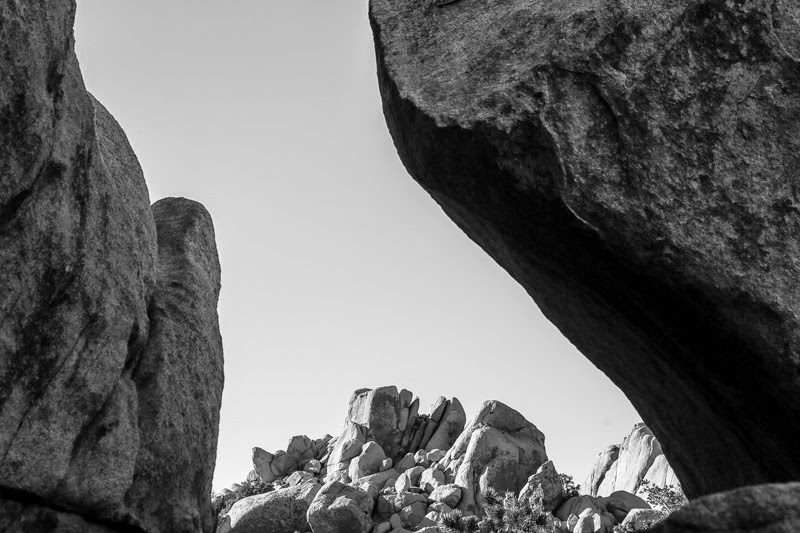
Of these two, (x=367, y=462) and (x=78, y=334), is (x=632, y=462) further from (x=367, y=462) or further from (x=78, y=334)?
(x=78, y=334)

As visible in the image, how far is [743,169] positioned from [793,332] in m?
1.68

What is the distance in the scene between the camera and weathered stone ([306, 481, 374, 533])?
5134 centimetres

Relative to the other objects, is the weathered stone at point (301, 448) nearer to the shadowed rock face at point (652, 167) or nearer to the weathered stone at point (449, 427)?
the weathered stone at point (449, 427)

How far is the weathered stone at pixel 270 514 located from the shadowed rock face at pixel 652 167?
148ft

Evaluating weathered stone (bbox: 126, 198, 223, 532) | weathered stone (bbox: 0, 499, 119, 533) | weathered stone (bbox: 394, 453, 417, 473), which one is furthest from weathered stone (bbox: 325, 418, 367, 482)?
weathered stone (bbox: 0, 499, 119, 533)

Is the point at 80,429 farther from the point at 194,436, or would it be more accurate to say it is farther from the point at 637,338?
the point at 637,338

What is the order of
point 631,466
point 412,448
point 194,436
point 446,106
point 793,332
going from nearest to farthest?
1. point 793,332
2. point 446,106
3. point 194,436
4. point 631,466
5. point 412,448

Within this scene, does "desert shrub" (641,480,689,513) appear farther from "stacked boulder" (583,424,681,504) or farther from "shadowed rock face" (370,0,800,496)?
"shadowed rock face" (370,0,800,496)

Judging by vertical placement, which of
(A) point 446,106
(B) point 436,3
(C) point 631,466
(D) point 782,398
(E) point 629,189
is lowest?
(D) point 782,398

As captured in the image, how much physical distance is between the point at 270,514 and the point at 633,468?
2539cm

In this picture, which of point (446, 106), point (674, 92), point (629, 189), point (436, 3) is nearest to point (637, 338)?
point (629, 189)

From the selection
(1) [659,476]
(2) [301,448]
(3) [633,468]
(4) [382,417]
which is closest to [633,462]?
(3) [633,468]

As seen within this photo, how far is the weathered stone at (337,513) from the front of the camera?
51344 mm

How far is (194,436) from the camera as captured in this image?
12.2m
